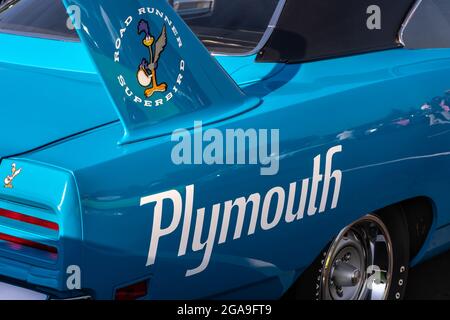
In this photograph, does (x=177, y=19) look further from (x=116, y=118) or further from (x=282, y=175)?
(x=282, y=175)

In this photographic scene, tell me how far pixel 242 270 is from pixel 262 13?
1.21 meters

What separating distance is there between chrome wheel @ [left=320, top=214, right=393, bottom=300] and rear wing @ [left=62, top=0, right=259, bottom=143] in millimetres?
828

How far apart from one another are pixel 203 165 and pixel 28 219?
549 mm

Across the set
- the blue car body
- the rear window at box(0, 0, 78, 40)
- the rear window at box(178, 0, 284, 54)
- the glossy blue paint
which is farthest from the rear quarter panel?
the rear window at box(0, 0, 78, 40)

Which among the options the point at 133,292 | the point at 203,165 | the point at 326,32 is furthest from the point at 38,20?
the point at 133,292

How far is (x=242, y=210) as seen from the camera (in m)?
2.67

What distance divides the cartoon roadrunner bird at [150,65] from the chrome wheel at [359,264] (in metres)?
1.02

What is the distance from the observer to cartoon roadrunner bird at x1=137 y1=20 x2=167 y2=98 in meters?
2.54

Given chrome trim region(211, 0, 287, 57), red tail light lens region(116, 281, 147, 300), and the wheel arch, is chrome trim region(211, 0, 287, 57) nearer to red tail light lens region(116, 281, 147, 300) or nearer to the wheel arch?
the wheel arch

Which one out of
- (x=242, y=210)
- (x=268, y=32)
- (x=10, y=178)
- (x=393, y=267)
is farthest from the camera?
(x=393, y=267)

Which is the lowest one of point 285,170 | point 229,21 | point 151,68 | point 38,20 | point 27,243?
point 27,243

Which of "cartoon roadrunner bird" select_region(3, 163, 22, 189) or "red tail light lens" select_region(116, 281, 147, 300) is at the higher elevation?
"cartoon roadrunner bird" select_region(3, 163, 22, 189)

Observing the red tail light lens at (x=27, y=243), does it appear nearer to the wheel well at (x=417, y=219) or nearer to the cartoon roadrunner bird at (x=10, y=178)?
the cartoon roadrunner bird at (x=10, y=178)

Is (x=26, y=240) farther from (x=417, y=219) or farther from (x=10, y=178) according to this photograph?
(x=417, y=219)
